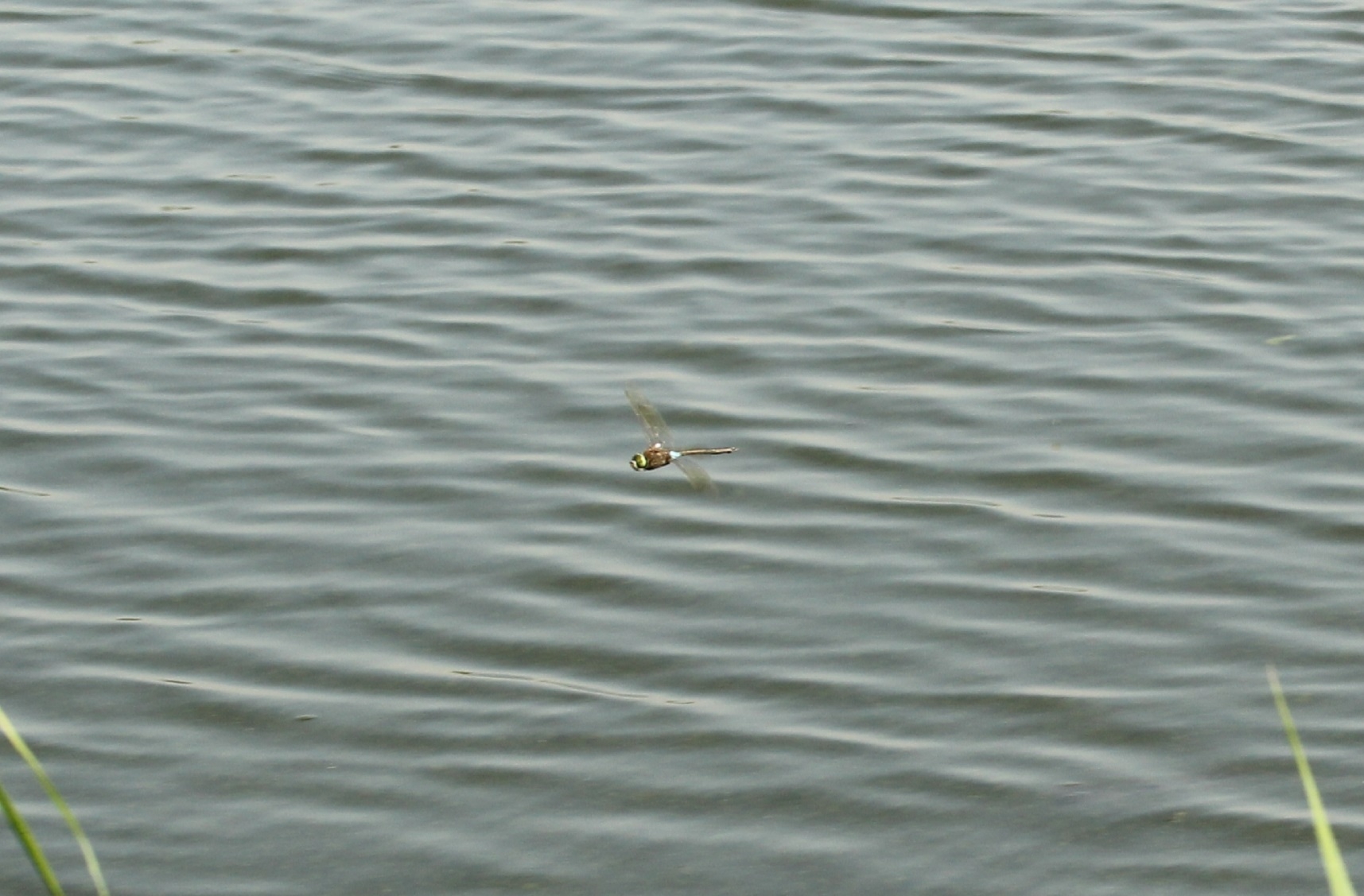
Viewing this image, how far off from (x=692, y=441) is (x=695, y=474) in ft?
1.25

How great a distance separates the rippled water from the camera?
4.03 meters

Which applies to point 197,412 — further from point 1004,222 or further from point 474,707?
point 1004,222

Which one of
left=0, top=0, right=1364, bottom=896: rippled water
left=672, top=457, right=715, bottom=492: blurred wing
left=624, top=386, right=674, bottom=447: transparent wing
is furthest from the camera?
left=624, top=386, right=674, bottom=447: transparent wing

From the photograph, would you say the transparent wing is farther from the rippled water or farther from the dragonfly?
the rippled water

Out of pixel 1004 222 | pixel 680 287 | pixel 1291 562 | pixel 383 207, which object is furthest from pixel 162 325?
pixel 1291 562

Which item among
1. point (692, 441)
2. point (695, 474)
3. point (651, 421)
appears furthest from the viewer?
→ point (692, 441)

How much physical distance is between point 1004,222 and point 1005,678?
2.42 m

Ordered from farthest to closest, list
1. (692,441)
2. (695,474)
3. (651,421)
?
(692,441) < (651,421) < (695,474)

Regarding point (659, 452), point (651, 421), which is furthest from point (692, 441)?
point (659, 452)

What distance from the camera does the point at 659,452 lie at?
5.07 m

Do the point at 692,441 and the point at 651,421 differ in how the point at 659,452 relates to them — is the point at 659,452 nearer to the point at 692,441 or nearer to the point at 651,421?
the point at 651,421

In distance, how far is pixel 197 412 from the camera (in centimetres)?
561

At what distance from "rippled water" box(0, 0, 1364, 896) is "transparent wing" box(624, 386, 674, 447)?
14cm

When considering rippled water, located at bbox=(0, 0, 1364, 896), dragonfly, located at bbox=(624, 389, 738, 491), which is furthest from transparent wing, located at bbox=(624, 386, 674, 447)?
rippled water, located at bbox=(0, 0, 1364, 896)
